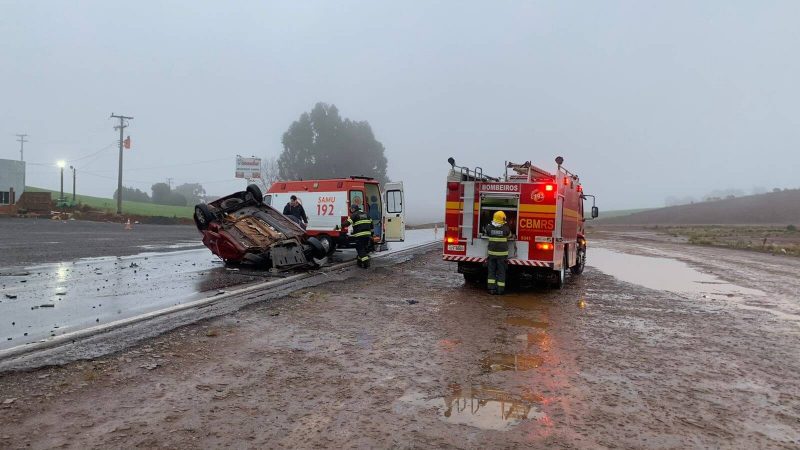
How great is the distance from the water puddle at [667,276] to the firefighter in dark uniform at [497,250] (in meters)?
4.28

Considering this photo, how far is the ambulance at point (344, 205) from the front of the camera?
14.9 m

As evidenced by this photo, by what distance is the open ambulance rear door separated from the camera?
15.9 m

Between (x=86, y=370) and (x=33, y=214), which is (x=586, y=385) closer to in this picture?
(x=86, y=370)

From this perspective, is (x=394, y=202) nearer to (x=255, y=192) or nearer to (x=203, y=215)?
(x=255, y=192)

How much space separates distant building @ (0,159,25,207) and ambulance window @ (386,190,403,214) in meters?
38.7

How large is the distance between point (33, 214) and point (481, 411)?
41.5m

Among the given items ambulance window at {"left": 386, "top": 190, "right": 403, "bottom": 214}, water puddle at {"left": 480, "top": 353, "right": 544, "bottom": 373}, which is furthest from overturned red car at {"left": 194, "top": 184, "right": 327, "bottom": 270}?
water puddle at {"left": 480, "top": 353, "right": 544, "bottom": 373}

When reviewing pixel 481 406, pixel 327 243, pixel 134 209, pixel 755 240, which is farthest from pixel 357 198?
pixel 134 209

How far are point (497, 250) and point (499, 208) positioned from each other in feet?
3.50

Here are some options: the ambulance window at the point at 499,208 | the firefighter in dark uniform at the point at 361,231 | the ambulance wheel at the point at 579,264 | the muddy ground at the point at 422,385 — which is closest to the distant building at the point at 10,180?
the firefighter in dark uniform at the point at 361,231

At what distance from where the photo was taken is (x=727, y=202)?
276 ft

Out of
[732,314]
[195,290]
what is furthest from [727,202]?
[195,290]

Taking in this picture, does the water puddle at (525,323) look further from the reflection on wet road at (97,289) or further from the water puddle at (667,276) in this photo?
the water puddle at (667,276)

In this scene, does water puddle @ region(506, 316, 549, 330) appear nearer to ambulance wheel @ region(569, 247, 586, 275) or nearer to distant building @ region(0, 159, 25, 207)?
ambulance wheel @ region(569, 247, 586, 275)
